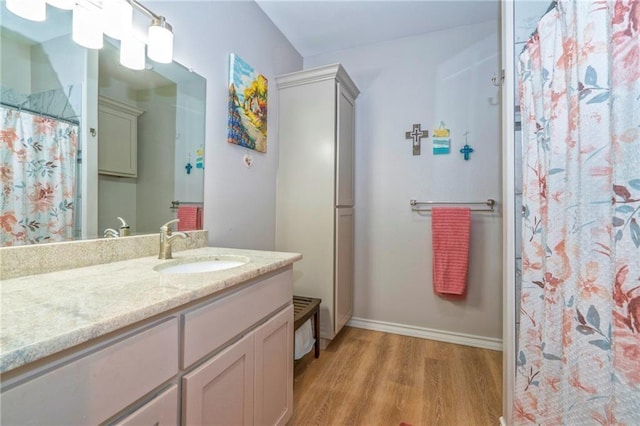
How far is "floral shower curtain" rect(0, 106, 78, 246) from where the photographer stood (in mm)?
831

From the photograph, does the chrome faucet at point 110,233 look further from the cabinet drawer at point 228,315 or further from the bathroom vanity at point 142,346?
the cabinet drawer at point 228,315

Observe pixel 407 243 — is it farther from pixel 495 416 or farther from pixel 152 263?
pixel 152 263

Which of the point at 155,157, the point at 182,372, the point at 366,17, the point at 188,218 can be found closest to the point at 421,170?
the point at 366,17

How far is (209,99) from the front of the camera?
5.18 ft

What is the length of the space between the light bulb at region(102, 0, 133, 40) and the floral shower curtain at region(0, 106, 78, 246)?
422 millimetres

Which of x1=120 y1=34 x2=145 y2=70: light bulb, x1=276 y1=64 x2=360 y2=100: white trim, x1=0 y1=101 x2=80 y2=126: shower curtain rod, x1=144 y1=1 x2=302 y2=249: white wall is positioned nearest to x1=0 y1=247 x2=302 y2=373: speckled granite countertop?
x1=0 y1=101 x2=80 y2=126: shower curtain rod

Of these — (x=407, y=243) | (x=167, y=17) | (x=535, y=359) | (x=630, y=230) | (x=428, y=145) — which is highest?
(x=167, y=17)

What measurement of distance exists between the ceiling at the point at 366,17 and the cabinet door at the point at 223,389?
220cm

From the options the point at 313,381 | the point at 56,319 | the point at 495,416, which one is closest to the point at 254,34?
the point at 56,319

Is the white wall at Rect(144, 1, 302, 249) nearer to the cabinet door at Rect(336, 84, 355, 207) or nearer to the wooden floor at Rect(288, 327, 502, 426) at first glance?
the cabinet door at Rect(336, 84, 355, 207)

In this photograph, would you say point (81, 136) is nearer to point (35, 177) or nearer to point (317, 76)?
point (35, 177)

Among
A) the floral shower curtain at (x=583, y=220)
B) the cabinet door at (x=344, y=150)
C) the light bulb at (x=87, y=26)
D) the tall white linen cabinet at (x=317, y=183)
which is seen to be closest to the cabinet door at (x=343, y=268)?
the tall white linen cabinet at (x=317, y=183)

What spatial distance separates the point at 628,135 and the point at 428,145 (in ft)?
5.50

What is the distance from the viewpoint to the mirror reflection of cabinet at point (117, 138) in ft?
3.56
